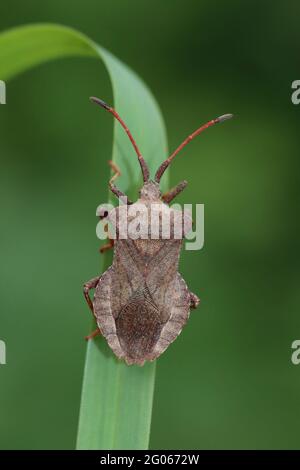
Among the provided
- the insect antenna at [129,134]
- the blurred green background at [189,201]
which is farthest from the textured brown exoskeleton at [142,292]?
the blurred green background at [189,201]

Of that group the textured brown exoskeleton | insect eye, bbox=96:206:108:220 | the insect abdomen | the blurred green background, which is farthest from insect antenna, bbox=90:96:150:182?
the blurred green background

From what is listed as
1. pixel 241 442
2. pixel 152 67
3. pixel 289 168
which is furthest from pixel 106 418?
pixel 152 67

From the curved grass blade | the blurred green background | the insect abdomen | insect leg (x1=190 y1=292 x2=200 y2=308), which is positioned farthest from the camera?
the blurred green background

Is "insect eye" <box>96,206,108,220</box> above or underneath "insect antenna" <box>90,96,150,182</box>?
underneath

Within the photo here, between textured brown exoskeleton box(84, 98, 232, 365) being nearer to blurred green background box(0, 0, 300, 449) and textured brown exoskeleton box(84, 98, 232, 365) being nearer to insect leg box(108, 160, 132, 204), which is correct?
insect leg box(108, 160, 132, 204)

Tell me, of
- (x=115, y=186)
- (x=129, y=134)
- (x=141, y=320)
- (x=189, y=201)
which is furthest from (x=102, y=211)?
(x=189, y=201)

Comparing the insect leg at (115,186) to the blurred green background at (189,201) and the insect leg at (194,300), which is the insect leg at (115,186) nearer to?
the insect leg at (194,300)
